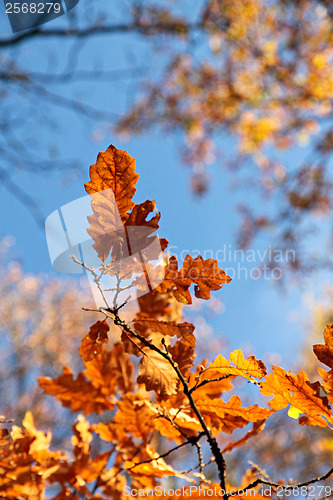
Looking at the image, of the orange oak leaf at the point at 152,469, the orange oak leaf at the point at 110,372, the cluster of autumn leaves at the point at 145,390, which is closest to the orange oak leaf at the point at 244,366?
the cluster of autumn leaves at the point at 145,390

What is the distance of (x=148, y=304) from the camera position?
104 centimetres

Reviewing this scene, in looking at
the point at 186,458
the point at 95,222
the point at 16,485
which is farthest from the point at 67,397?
the point at 186,458

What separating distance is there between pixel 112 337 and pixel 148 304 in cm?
858

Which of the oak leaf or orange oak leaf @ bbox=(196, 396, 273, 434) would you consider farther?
the oak leaf

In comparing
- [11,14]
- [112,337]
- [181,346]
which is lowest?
[181,346]

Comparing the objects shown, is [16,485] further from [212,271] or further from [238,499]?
[212,271]

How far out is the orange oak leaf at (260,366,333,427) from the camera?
25.9 inches

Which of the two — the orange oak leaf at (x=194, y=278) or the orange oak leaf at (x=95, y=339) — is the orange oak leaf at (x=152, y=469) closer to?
the orange oak leaf at (x=95, y=339)

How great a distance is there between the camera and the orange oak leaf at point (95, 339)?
71 centimetres

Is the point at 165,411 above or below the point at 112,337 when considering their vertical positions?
below

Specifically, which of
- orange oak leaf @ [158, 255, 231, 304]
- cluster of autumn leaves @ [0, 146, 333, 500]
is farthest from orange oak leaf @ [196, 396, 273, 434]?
orange oak leaf @ [158, 255, 231, 304]

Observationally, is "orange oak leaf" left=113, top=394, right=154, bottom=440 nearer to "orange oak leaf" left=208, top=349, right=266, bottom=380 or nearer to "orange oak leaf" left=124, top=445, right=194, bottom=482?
"orange oak leaf" left=124, top=445, right=194, bottom=482

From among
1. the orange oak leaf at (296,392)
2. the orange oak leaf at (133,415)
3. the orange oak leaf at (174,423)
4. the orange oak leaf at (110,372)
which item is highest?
the orange oak leaf at (110,372)

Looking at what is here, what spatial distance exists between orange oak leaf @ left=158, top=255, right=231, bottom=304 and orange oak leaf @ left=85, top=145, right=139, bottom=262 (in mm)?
136
